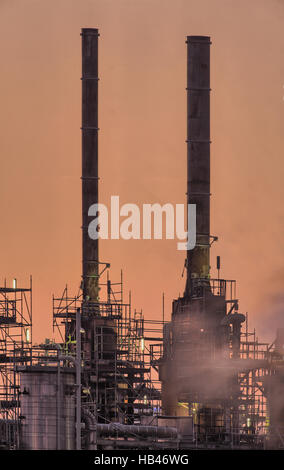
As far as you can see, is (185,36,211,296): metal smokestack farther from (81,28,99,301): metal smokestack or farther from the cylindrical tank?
the cylindrical tank

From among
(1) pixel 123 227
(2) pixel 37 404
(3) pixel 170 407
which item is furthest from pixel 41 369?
(1) pixel 123 227

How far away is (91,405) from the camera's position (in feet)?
292

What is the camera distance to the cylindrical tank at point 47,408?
261 feet

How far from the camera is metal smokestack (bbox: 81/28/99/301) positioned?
332 ft

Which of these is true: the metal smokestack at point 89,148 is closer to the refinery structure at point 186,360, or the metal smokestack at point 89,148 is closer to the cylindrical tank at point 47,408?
the refinery structure at point 186,360

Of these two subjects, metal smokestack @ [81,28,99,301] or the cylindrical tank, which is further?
metal smokestack @ [81,28,99,301]

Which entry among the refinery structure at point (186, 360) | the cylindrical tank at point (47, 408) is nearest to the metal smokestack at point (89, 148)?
the refinery structure at point (186, 360)

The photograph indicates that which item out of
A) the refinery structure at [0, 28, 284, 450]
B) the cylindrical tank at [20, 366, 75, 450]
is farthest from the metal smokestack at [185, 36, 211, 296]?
the cylindrical tank at [20, 366, 75, 450]

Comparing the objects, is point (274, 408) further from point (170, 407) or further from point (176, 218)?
point (176, 218)

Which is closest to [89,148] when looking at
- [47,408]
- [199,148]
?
[199,148]

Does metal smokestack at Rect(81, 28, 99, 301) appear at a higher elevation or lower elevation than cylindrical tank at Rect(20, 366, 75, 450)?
higher

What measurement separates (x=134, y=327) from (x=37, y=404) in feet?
60.8

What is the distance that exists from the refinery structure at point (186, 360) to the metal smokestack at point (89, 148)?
7.5 inches

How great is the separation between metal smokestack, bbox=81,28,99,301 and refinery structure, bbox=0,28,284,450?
0.62 feet
